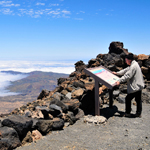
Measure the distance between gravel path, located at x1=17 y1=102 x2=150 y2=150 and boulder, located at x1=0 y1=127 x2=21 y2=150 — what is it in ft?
0.90

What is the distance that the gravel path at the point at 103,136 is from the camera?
5966 mm

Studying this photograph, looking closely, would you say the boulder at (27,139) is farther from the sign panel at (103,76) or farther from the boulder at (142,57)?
the boulder at (142,57)

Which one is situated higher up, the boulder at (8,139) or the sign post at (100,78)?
the sign post at (100,78)

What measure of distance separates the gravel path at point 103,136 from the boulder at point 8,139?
0.90ft

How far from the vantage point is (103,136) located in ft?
22.6

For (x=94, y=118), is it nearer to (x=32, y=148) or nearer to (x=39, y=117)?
(x=39, y=117)

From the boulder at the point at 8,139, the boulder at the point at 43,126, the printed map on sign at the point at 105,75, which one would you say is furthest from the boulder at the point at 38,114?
the printed map on sign at the point at 105,75

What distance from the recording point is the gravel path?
235 inches

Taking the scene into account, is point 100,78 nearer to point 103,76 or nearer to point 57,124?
point 103,76

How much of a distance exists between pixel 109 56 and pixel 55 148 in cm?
1342

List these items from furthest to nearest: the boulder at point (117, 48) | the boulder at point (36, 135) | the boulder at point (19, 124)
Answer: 1. the boulder at point (117, 48)
2. the boulder at point (36, 135)
3. the boulder at point (19, 124)

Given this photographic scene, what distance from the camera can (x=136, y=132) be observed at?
23.3 ft

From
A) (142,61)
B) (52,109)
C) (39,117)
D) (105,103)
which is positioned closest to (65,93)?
(105,103)

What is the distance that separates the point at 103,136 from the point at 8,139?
3.35 meters
